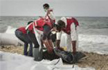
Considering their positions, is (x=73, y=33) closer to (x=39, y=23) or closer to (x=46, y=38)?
(x=46, y=38)

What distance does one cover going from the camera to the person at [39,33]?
369 centimetres

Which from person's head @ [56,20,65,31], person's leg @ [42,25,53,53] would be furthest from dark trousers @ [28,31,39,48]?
person's head @ [56,20,65,31]

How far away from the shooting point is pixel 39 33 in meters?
3.77

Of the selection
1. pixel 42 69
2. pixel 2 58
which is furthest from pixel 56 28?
pixel 2 58

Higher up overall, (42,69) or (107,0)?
(107,0)

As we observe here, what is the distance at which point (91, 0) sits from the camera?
1012cm

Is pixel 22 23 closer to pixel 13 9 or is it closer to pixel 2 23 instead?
pixel 2 23

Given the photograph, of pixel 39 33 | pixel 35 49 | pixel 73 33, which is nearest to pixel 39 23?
pixel 39 33

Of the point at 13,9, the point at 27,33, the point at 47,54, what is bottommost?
A: the point at 47,54

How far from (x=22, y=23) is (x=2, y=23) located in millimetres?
965

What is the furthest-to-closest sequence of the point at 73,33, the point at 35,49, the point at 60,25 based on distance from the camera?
the point at 35,49 → the point at 73,33 → the point at 60,25

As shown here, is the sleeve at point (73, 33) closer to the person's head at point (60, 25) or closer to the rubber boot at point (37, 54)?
the person's head at point (60, 25)

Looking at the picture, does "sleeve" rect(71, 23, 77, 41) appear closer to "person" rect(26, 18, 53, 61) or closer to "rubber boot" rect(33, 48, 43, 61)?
"person" rect(26, 18, 53, 61)

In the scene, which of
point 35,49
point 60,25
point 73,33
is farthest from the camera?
point 35,49
